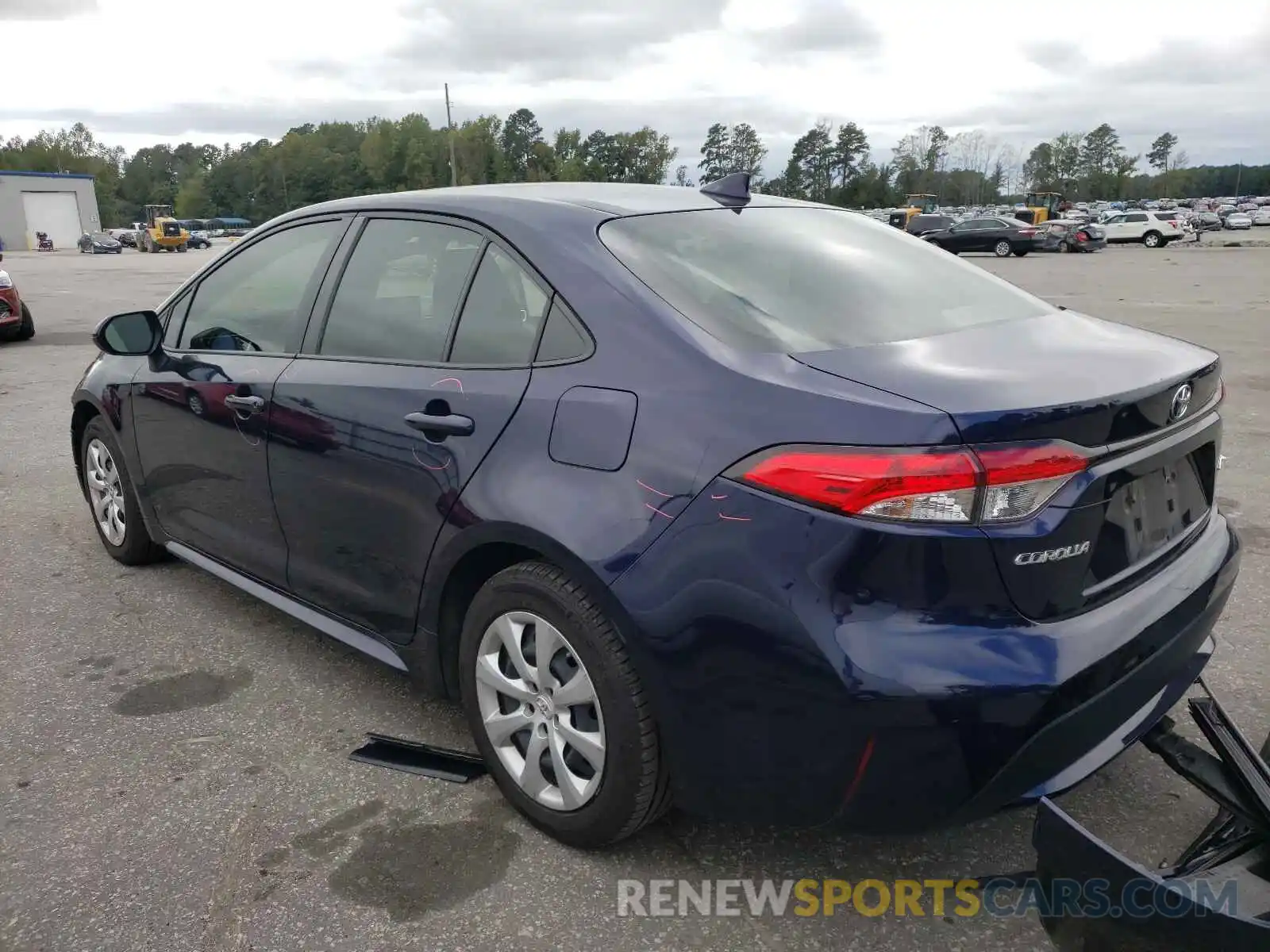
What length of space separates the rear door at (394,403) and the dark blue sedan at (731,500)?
1cm

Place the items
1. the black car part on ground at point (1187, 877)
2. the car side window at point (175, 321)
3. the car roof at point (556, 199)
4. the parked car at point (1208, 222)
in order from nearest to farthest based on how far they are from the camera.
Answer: the black car part on ground at point (1187, 877), the car roof at point (556, 199), the car side window at point (175, 321), the parked car at point (1208, 222)

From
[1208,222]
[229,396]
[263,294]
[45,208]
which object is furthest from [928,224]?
[45,208]

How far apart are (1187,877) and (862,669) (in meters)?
0.80

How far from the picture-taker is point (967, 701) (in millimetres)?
1884

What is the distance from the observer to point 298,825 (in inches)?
105

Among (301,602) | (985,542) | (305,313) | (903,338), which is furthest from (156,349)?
(985,542)

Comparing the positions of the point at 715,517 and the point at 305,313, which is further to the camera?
the point at 305,313

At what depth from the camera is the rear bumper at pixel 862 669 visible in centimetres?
190

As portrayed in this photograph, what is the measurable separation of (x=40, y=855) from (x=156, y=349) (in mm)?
2045

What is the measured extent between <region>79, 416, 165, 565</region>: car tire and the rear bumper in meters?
3.09

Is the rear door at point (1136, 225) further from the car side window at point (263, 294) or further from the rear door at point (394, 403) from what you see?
the rear door at point (394, 403)

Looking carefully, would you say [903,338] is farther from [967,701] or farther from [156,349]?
[156,349]

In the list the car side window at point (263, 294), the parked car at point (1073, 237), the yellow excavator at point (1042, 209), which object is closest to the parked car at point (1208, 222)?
the yellow excavator at point (1042, 209)

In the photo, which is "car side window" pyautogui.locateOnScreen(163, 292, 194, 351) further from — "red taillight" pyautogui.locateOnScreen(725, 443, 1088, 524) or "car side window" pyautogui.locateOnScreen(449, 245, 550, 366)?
"red taillight" pyautogui.locateOnScreen(725, 443, 1088, 524)
